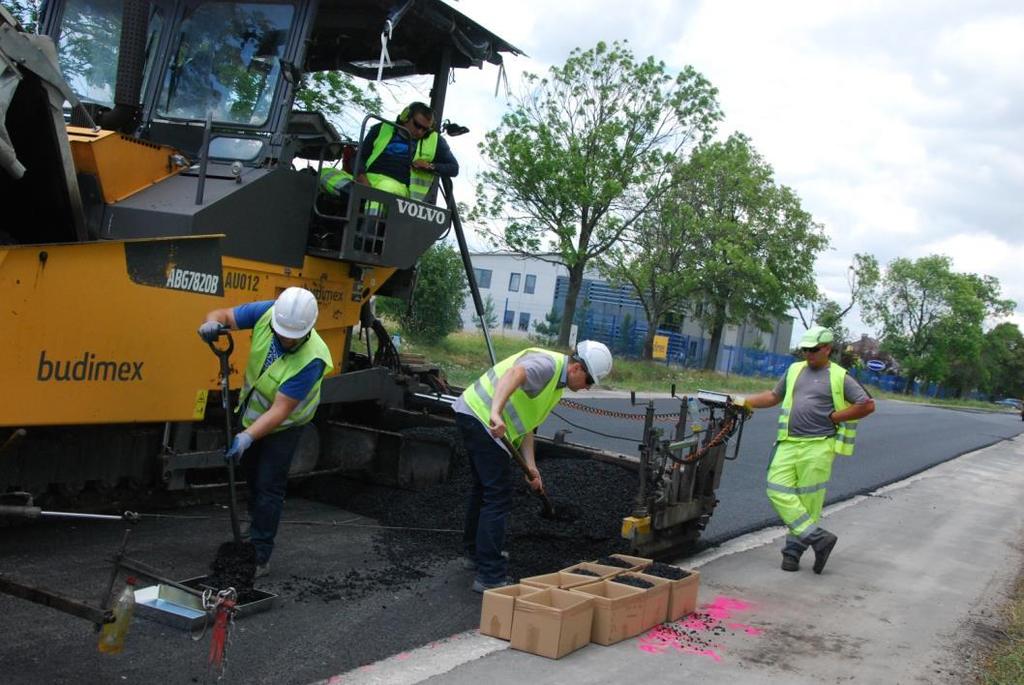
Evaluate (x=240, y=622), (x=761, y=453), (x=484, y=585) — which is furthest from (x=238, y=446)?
(x=761, y=453)

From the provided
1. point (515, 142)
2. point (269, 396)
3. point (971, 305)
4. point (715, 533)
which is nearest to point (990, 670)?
Result: point (715, 533)

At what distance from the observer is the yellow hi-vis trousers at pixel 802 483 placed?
6707 mm

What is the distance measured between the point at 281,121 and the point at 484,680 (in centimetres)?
333

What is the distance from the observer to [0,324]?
159 inches

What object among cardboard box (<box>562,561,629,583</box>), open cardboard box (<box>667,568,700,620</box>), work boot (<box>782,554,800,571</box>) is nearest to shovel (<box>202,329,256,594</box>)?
cardboard box (<box>562,561,629,583</box>)

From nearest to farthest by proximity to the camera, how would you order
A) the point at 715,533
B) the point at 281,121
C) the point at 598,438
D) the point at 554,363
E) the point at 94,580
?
the point at 94,580
the point at 554,363
the point at 281,121
the point at 715,533
the point at 598,438

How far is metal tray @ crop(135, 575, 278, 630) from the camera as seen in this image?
13.2 feet

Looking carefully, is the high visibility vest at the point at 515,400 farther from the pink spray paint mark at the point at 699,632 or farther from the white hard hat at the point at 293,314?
the pink spray paint mark at the point at 699,632

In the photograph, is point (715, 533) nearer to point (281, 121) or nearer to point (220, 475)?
point (220, 475)

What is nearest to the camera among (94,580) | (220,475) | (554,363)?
(94,580)

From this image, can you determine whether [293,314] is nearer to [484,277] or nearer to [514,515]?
[514,515]

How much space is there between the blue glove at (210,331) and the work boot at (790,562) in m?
4.24

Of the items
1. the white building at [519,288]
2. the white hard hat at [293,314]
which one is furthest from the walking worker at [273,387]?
the white building at [519,288]

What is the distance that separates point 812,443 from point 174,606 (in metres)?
4.38
